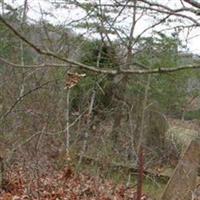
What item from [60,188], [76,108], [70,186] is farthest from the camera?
[76,108]

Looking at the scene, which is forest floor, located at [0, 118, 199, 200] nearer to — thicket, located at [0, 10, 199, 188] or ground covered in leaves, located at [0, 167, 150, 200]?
ground covered in leaves, located at [0, 167, 150, 200]

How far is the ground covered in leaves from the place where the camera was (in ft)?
27.0

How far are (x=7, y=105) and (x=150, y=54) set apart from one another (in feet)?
9.70

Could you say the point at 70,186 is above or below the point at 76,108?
below

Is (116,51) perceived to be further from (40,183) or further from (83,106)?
(83,106)

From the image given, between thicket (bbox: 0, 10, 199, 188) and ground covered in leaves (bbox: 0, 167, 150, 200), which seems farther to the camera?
thicket (bbox: 0, 10, 199, 188)

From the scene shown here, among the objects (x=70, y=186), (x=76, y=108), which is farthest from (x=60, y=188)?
(x=76, y=108)

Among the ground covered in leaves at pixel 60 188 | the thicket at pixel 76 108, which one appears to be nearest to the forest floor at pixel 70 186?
the ground covered in leaves at pixel 60 188

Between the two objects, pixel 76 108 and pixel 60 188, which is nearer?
pixel 60 188

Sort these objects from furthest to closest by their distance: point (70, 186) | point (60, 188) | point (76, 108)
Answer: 1. point (76, 108)
2. point (70, 186)
3. point (60, 188)

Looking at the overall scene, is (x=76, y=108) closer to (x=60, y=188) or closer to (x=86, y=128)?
(x=86, y=128)

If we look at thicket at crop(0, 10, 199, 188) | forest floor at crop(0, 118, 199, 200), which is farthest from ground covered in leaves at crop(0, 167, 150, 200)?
thicket at crop(0, 10, 199, 188)

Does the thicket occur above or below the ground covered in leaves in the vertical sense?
above

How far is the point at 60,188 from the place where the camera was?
29.7 ft
